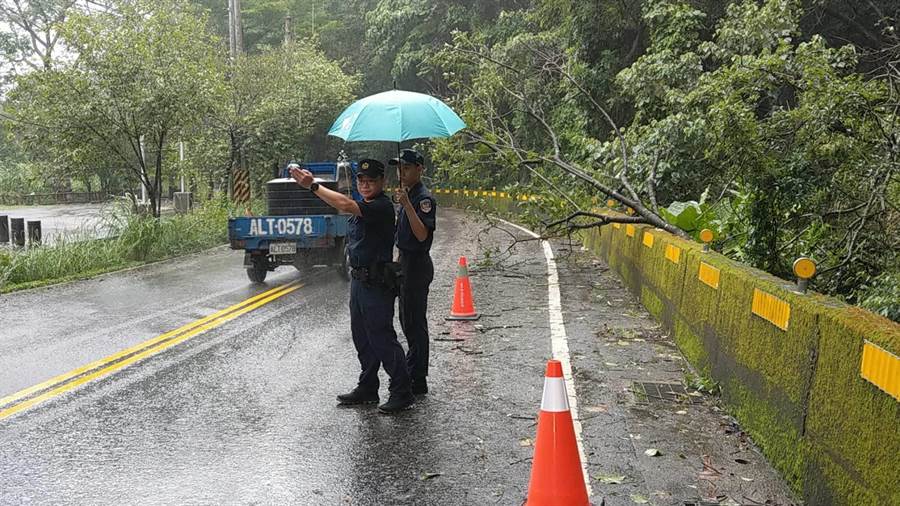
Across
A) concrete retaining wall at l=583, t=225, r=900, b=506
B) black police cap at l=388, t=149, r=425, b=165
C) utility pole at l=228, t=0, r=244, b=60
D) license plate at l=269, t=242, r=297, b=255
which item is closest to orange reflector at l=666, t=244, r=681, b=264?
concrete retaining wall at l=583, t=225, r=900, b=506

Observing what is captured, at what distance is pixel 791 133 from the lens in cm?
870

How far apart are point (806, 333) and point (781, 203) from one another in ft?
13.9

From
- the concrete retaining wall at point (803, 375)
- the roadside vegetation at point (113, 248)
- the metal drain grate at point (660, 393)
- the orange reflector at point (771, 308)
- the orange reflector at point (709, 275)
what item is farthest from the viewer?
the roadside vegetation at point (113, 248)

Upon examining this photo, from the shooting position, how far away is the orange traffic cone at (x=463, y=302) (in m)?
10.3

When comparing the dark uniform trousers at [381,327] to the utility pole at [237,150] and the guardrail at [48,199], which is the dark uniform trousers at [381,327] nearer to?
the utility pole at [237,150]

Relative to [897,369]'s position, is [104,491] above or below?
below

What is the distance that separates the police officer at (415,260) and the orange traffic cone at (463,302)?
336 cm

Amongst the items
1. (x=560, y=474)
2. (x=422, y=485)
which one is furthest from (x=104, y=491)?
(x=560, y=474)

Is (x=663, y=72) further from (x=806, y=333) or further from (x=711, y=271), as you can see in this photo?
(x=806, y=333)

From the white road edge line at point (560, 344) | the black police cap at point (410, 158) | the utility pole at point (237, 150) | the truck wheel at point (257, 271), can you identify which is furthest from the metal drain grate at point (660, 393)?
the utility pole at point (237, 150)

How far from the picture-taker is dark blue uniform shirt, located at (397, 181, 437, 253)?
6559 millimetres

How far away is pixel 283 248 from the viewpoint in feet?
45.0

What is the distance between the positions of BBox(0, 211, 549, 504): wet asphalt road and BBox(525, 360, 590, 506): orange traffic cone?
1.46 ft

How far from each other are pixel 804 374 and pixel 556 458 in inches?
63.5
